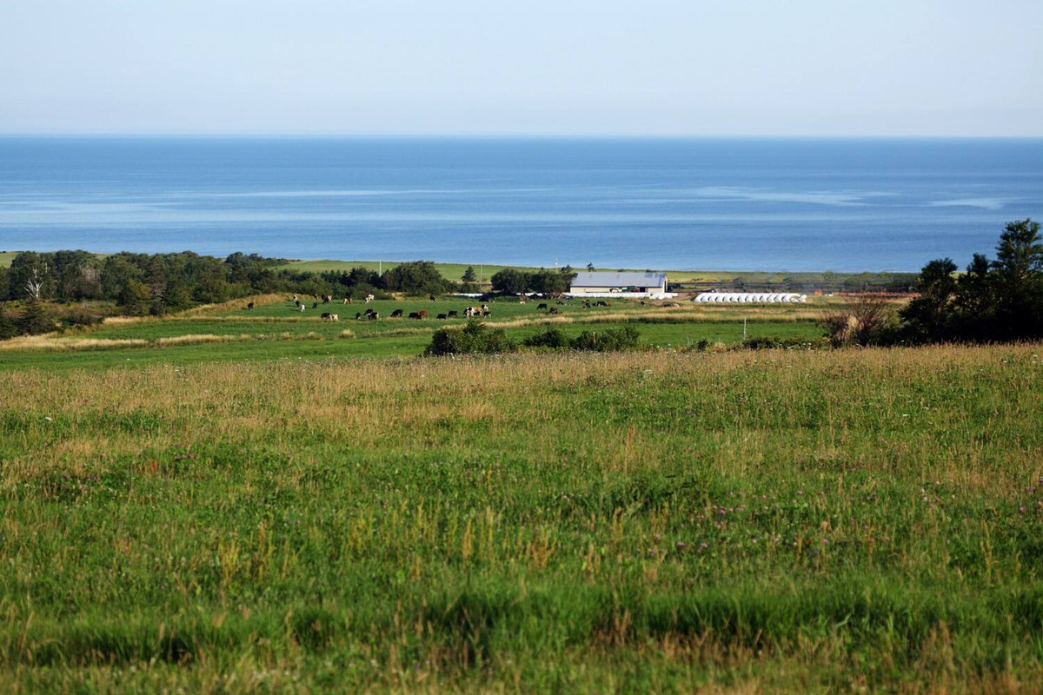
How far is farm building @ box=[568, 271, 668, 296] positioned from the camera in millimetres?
89812

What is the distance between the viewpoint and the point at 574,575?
20.0ft

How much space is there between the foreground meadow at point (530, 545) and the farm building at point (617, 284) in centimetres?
7607

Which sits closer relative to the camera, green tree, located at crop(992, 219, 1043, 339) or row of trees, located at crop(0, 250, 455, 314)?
green tree, located at crop(992, 219, 1043, 339)

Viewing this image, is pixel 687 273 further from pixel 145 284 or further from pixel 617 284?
pixel 145 284

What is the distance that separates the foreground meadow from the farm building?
76073 millimetres

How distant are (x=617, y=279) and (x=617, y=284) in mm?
2046

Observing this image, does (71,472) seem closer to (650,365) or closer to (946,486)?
(946,486)

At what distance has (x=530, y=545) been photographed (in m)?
6.56

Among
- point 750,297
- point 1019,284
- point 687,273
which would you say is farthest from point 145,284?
point 1019,284

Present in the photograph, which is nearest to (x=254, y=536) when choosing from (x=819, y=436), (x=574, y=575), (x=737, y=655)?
(x=574, y=575)

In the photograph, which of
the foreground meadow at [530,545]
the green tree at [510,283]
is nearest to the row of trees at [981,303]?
the foreground meadow at [530,545]

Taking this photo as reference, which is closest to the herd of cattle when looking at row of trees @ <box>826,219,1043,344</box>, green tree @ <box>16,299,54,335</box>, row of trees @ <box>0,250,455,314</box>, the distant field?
row of trees @ <box>0,250,455,314</box>

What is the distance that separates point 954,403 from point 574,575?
322 inches

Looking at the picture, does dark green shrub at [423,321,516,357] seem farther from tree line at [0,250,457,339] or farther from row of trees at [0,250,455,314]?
row of trees at [0,250,455,314]
